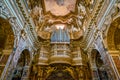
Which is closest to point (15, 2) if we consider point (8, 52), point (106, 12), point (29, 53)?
point (8, 52)

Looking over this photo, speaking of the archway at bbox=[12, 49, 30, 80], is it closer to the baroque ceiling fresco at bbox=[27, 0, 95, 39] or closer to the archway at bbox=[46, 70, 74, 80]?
the archway at bbox=[46, 70, 74, 80]

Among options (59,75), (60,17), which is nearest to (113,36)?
(59,75)

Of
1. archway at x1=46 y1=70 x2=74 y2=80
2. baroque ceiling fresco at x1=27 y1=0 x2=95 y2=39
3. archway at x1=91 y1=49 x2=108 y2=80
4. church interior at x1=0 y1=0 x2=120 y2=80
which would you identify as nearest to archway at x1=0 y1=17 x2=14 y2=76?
church interior at x1=0 y1=0 x2=120 y2=80

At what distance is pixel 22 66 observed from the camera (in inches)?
358

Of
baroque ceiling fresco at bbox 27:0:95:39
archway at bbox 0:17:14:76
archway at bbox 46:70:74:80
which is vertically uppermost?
baroque ceiling fresco at bbox 27:0:95:39

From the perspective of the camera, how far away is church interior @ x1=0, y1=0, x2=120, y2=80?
240 inches

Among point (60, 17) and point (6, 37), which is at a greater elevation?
point (60, 17)

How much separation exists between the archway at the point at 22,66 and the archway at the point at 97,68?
4.55 metres

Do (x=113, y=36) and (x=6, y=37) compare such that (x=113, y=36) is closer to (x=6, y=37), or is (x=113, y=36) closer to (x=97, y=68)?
(x=97, y=68)

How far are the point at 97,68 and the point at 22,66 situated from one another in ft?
17.2

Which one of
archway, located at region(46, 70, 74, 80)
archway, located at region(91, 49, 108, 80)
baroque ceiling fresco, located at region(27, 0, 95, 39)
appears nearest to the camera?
archway, located at region(91, 49, 108, 80)

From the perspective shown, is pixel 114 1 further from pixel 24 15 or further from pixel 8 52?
pixel 8 52

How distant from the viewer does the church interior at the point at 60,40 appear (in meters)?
6.10

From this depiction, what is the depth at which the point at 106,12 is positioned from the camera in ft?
21.5
